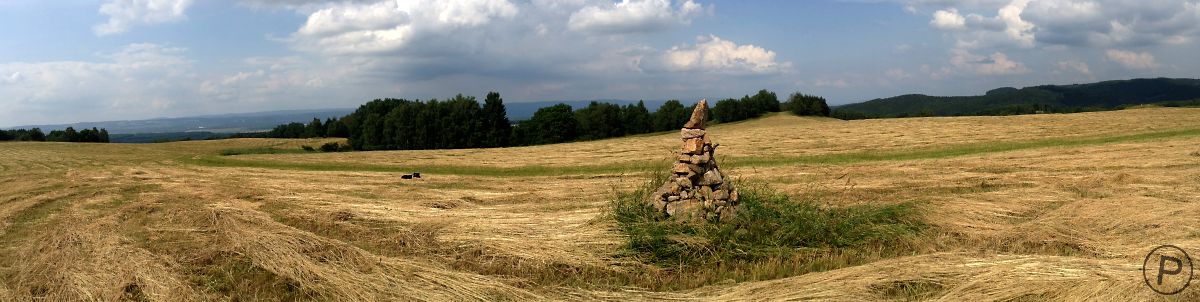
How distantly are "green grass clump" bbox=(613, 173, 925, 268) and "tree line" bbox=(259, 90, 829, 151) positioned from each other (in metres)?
48.4

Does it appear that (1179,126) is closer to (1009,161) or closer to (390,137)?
(1009,161)

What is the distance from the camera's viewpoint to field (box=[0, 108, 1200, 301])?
7.18 metres

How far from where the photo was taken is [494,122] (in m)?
70.1

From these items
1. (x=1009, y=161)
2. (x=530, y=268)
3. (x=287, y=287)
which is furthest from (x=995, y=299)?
(x=1009, y=161)

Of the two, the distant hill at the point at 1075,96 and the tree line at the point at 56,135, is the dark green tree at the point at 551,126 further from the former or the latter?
the distant hill at the point at 1075,96

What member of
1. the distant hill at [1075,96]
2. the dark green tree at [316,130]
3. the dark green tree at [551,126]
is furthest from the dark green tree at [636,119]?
the distant hill at [1075,96]

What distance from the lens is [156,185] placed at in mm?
19469

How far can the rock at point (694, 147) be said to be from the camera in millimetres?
9938

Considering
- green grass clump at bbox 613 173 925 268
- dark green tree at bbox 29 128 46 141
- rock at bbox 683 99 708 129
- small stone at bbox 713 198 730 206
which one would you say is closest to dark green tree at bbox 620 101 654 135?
dark green tree at bbox 29 128 46 141

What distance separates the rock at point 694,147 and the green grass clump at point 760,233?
1064mm

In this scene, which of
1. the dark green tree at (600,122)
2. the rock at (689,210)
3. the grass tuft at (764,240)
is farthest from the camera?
the dark green tree at (600,122)

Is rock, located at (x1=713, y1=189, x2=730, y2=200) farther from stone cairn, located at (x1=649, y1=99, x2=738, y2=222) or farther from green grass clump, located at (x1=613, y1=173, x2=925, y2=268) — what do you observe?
green grass clump, located at (x1=613, y1=173, x2=925, y2=268)

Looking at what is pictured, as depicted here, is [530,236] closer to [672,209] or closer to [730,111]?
[672,209]

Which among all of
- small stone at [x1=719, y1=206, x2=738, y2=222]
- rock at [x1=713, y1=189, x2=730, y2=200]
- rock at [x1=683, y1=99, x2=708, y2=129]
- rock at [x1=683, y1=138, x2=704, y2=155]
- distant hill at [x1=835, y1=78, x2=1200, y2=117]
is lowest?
small stone at [x1=719, y1=206, x2=738, y2=222]
